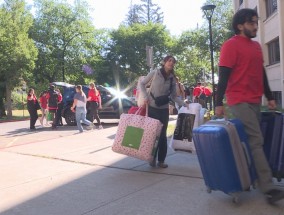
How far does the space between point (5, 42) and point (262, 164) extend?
30800 mm

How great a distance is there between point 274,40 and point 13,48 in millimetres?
19731

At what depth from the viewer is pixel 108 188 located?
5.38 metres

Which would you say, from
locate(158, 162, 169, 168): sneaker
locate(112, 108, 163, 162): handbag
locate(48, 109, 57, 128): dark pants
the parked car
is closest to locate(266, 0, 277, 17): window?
the parked car

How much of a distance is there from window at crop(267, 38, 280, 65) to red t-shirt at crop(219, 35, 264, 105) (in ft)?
57.2

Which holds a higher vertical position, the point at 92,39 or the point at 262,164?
the point at 92,39

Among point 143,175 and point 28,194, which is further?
point 143,175

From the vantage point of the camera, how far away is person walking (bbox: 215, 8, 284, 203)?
13.8 ft

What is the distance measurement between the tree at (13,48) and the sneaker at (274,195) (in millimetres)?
29732

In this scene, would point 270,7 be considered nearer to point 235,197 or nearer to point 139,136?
point 139,136

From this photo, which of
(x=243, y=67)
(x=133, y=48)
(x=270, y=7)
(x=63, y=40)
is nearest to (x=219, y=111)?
(x=243, y=67)

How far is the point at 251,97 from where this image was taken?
433 centimetres

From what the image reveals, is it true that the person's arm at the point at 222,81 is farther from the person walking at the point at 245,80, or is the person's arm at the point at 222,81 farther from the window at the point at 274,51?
the window at the point at 274,51

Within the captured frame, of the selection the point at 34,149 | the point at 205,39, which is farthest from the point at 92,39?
the point at 34,149

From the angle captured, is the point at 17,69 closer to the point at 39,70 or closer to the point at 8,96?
the point at 8,96
